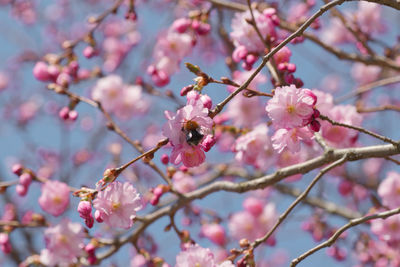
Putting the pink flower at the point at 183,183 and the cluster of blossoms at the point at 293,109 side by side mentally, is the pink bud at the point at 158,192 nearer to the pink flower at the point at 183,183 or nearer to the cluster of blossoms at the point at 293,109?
the cluster of blossoms at the point at 293,109

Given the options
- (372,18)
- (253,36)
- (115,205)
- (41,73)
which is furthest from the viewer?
(372,18)

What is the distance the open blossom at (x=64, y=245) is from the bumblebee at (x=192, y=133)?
1243mm

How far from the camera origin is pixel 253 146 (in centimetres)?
260

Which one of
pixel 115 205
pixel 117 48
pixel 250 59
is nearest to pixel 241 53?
pixel 250 59

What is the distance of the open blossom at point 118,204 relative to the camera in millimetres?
1732

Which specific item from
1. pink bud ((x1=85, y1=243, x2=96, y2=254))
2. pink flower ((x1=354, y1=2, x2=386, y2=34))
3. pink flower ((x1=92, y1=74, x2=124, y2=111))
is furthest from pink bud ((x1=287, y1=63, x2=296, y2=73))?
pink flower ((x1=354, y1=2, x2=386, y2=34))

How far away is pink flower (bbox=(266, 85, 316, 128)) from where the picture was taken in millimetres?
1637

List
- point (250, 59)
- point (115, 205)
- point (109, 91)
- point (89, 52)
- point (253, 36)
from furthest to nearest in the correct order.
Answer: point (109, 91)
point (89, 52)
point (253, 36)
point (250, 59)
point (115, 205)

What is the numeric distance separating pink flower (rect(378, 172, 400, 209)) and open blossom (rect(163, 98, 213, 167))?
6.14 ft

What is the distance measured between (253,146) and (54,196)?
1.06 m

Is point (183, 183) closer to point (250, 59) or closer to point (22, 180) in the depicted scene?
point (22, 180)

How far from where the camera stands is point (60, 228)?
8.56ft

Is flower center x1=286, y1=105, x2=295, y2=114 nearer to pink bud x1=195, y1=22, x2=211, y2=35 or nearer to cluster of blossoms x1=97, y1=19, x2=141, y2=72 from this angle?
pink bud x1=195, y1=22, x2=211, y2=35

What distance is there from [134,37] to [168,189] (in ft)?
10.7
